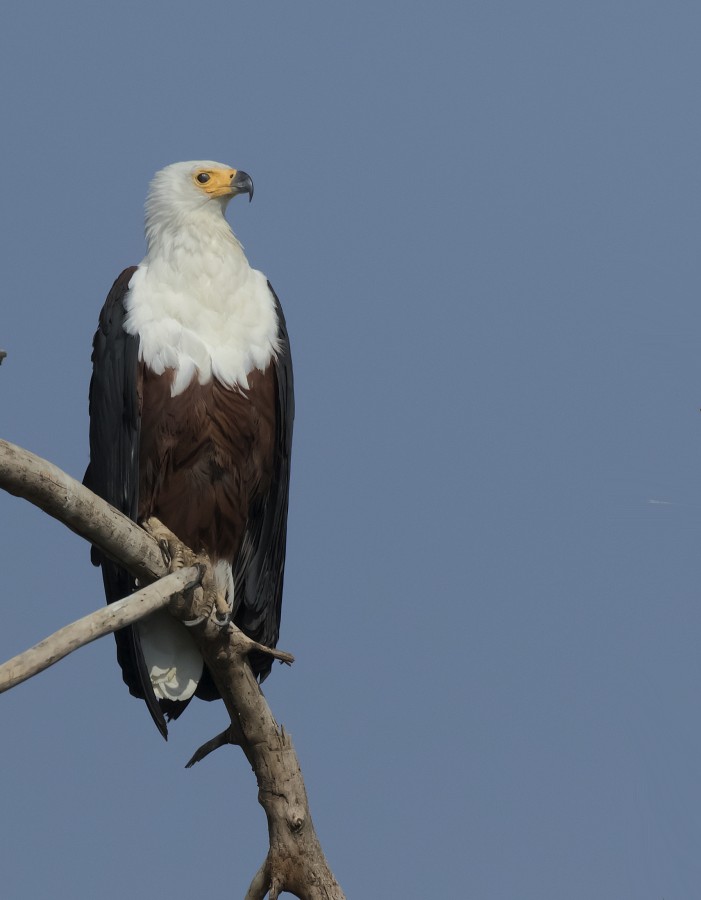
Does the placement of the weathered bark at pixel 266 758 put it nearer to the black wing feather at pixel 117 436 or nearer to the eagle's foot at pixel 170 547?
the eagle's foot at pixel 170 547

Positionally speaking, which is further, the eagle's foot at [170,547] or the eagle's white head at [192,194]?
the eagle's white head at [192,194]

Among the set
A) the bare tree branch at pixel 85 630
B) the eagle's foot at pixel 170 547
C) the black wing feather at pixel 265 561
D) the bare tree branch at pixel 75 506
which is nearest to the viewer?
the bare tree branch at pixel 85 630

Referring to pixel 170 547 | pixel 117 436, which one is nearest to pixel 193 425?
pixel 117 436

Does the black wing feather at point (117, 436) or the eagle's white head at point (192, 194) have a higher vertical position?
the eagle's white head at point (192, 194)

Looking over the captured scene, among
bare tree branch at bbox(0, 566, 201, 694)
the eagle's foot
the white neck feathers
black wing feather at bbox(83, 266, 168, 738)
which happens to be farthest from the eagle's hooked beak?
bare tree branch at bbox(0, 566, 201, 694)

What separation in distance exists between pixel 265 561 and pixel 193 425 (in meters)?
0.70

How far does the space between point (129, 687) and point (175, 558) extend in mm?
692

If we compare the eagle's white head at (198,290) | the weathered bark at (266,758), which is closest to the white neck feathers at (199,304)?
the eagle's white head at (198,290)

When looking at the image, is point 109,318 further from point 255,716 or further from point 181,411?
point 255,716

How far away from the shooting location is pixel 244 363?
5.38m

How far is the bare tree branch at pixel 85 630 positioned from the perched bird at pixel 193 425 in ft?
1.92

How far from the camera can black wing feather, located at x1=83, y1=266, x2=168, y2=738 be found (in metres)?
5.25

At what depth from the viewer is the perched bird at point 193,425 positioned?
17.3ft

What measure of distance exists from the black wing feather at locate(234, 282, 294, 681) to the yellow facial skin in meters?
0.48
